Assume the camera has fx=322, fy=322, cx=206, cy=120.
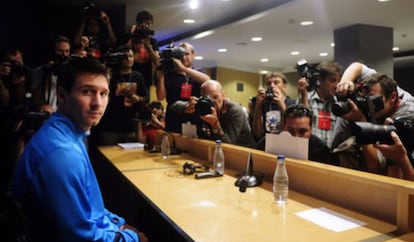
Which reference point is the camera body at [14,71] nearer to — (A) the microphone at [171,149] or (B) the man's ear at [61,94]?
(A) the microphone at [171,149]

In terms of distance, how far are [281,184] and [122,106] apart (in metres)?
2.17

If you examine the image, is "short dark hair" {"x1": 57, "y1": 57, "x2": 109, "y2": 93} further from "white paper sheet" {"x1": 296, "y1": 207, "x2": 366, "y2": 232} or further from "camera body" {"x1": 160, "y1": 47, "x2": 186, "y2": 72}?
"camera body" {"x1": 160, "y1": 47, "x2": 186, "y2": 72}

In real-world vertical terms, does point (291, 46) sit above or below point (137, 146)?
above

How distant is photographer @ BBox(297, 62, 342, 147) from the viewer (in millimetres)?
2203

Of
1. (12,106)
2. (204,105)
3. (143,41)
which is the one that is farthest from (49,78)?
(204,105)

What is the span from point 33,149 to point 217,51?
693 centimetres

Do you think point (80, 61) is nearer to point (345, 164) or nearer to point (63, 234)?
point (63, 234)

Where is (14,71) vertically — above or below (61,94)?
above

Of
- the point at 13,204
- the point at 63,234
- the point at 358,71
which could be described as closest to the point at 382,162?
the point at 358,71

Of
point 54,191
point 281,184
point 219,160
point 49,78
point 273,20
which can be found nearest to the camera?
point 54,191

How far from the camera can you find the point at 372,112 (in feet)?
4.98

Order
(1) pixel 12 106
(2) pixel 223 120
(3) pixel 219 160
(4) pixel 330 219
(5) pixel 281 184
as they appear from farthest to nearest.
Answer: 1. (1) pixel 12 106
2. (2) pixel 223 120
3. (3) pixel 219 160
4. (5) pixel 281 184
5. (4) pixel 330 219

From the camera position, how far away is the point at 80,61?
1299mm

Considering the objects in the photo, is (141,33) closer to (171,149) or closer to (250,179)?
(171,149)
